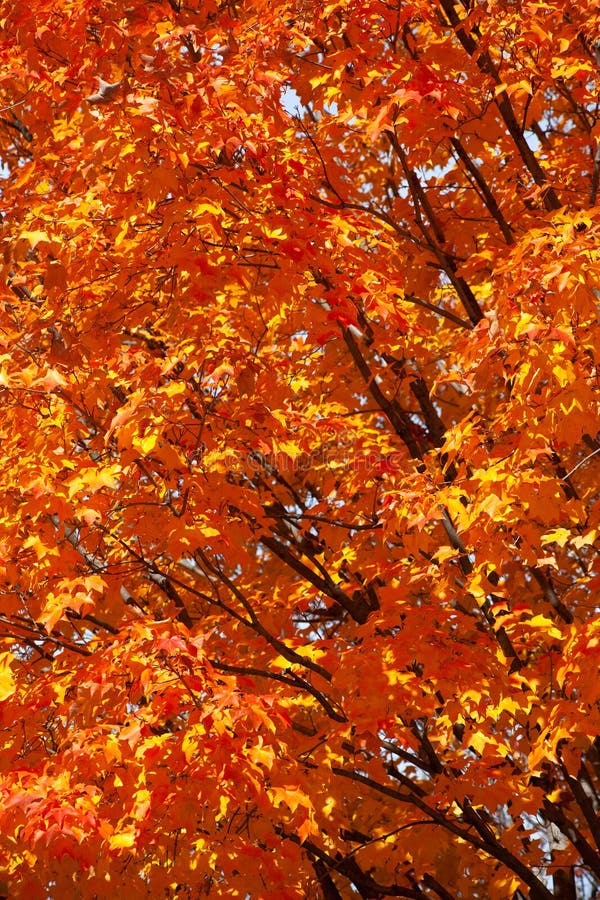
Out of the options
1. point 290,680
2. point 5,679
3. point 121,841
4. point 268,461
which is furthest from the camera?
point 268,461

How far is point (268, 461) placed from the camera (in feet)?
19.2

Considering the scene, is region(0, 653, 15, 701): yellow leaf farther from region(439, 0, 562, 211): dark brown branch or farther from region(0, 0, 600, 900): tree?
region(439, 0, 562, 211): dark brown branch

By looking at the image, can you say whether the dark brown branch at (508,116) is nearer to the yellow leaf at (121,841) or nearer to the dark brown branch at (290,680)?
the dark brown branch at (290,680)

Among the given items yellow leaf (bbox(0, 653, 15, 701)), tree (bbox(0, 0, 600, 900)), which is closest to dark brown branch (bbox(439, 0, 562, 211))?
tree (bbox(0, 0, 600, 900))

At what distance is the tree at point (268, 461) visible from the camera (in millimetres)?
4105

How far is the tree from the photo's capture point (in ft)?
13.5

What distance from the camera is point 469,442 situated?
14.1 ft

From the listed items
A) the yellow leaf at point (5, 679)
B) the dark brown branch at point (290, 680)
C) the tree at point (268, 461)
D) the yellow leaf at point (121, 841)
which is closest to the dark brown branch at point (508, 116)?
the tree at point (268, 461)

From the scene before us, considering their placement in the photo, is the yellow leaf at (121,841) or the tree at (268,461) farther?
the yellow leaf at (121,841)

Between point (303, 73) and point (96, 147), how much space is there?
5.57ft

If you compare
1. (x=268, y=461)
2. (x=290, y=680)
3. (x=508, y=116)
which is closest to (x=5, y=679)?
(x=290, y=680)

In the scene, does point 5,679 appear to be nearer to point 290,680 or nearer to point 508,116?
point 290,680

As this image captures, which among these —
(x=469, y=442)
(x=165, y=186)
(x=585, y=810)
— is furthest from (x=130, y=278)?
(x=585, y=810)

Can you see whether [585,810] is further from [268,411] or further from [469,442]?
[268,411]
